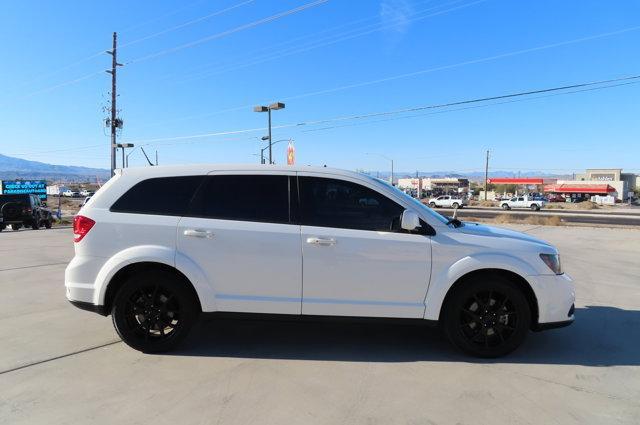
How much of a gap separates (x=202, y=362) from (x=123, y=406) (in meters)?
0.91

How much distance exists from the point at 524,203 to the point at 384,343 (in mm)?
59589

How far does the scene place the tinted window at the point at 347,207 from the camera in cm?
443

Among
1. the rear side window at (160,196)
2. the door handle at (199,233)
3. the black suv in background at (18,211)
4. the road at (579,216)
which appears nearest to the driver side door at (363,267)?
the door handle at (199,233)

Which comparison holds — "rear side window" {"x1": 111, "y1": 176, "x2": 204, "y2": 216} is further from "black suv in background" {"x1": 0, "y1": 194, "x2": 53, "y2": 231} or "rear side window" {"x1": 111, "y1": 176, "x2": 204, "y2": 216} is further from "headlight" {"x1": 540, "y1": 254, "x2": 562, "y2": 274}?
"black suv in background" {"x1": 0, "y1": 194, "x2": 53, "y2": 231}

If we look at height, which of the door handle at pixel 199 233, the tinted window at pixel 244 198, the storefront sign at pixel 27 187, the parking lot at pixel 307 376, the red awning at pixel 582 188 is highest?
the red awning at pixel 582 188

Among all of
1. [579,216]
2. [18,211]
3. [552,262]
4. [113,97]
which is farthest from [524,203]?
[552,262]

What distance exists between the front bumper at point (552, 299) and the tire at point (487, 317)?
0.13m

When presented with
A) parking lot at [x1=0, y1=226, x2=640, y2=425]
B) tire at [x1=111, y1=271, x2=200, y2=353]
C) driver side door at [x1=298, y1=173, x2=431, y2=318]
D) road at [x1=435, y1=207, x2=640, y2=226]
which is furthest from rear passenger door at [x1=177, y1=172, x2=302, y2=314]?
road at [x1=435, y1=207, x2=640, y2=226]

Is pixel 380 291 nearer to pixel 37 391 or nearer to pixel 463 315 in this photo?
pixel 463 315

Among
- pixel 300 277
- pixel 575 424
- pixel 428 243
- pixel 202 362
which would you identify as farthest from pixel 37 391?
pixel 575 424

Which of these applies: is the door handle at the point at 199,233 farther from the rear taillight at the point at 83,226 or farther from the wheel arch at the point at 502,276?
the wheel arch at the point at 502,276

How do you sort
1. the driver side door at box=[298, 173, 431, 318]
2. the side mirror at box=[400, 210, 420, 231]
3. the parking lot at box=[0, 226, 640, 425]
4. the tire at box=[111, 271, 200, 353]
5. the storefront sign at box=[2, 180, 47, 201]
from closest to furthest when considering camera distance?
the parking lot at box=[0, 226, 640, 425]
the side mirror at box=[400, 210, 420, 231]
the driver side door at box=[298, 173, 431, 318]
the tire at box=[111, 271, 200, 353]
the storefront sign at box=[2, 180, 47, 201]

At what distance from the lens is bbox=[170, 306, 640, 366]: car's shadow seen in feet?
14.6

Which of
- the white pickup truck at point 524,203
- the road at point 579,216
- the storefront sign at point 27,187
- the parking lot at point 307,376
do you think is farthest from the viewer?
the white pickup truck at point 524,203
